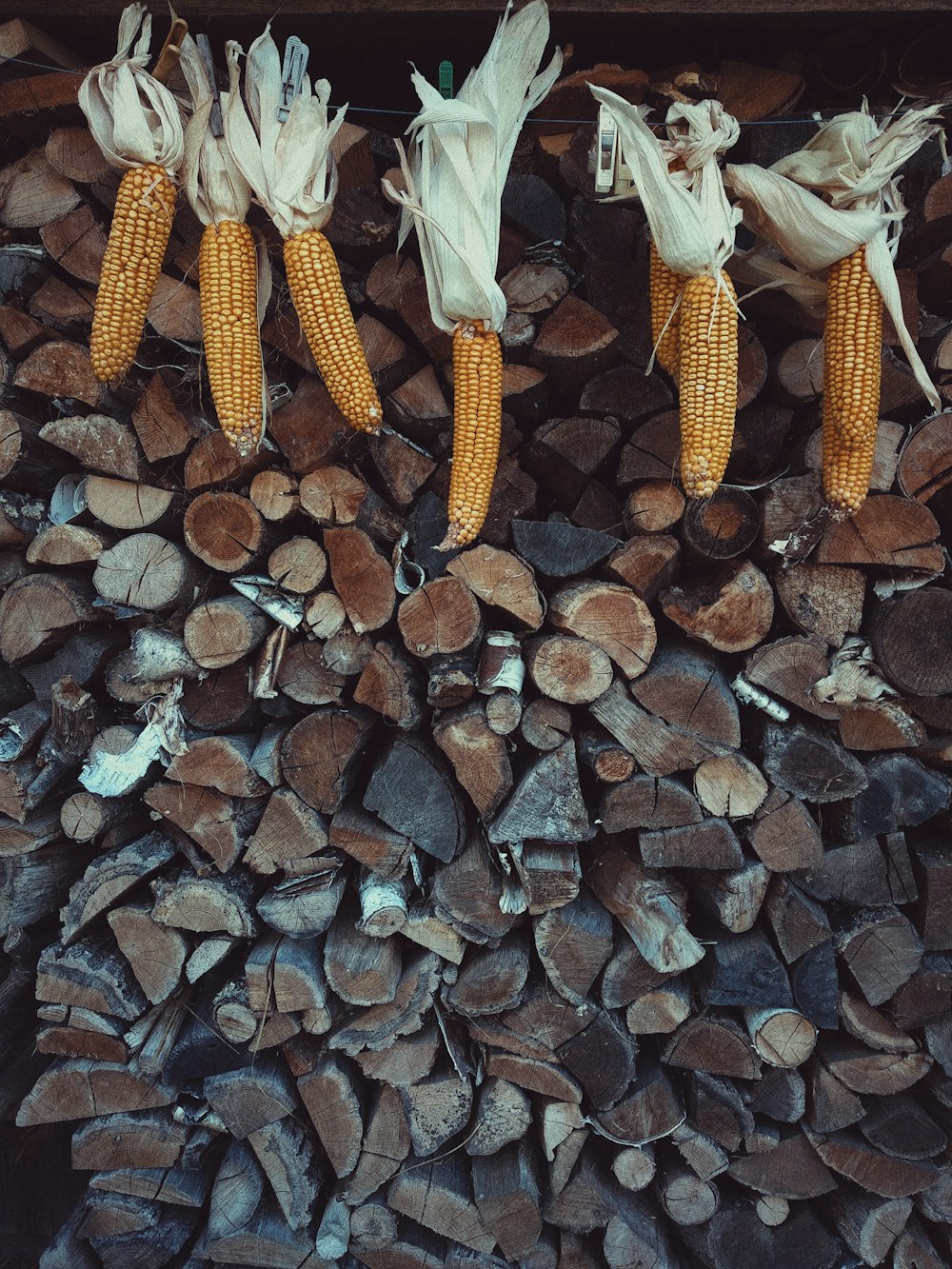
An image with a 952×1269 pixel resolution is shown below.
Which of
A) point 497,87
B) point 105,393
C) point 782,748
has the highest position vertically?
point 497,87

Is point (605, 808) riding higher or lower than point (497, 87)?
lower

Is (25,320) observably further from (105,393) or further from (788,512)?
(788,512)

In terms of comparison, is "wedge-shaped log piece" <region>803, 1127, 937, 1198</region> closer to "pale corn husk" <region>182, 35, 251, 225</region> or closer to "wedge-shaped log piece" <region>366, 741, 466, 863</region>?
"wedge-shaped log piece" <region>366, 741, 466, 863</region>

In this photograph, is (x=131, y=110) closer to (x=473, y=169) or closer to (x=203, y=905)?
(x=473, y=169)

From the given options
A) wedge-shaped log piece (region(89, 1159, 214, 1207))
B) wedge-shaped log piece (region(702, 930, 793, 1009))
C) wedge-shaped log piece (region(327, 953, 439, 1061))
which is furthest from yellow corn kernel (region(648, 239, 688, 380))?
wedge-shaped log piece (region(89, 1159, 214, 1207))

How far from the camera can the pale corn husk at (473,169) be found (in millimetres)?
1859

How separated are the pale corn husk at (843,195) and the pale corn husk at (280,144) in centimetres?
111

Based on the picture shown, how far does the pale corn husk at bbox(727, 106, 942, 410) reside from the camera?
5.92ft

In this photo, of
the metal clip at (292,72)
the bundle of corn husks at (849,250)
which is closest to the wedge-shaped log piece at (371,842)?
the bundle of corn husks at (849,250)

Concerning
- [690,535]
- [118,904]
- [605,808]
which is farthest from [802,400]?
[118,904]

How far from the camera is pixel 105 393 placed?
2301mm

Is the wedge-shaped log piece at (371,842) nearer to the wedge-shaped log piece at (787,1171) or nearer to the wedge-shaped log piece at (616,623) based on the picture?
the wedge-shaped log piece at (616,623)

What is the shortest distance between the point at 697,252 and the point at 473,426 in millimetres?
690

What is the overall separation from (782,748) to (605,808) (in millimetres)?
589
